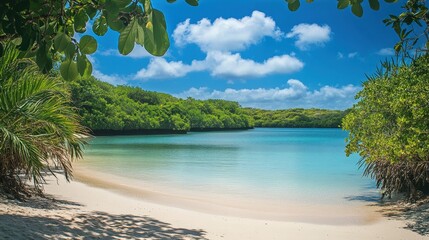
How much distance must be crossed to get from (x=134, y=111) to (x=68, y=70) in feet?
211

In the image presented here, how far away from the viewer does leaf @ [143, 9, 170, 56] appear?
124 cm

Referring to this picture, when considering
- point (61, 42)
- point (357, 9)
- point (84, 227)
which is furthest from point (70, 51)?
point (84, 227)

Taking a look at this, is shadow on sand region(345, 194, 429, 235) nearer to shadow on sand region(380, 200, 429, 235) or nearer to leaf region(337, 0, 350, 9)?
shadow on sand region(380, 200, 429, 235)

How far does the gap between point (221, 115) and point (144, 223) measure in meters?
104

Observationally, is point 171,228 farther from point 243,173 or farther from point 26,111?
point 243,173

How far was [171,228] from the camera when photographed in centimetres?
635

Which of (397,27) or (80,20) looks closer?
(80,20)

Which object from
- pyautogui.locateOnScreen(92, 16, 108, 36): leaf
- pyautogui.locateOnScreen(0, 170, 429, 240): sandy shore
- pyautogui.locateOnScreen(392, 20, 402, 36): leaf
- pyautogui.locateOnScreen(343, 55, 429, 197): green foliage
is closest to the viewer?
pyautogui.locateOnScreen(92, 16, 108, 36): leaf

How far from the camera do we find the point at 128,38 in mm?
1397

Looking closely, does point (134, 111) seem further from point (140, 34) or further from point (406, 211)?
point (140, 34)

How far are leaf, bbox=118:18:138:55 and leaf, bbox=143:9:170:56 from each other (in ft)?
0.16

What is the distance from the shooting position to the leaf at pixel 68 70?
1694mm

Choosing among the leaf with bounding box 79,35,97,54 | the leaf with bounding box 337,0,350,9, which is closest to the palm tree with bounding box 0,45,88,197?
the leaf with bounding box 79,35,97,54

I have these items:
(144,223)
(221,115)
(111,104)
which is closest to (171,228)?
(144,223)
